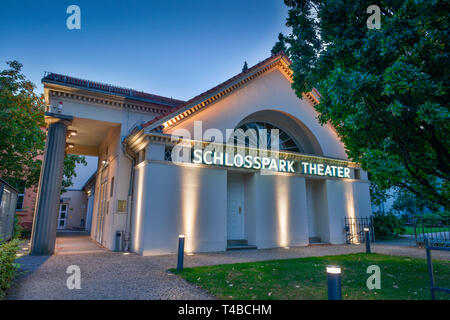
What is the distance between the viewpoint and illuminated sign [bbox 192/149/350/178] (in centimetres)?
1122

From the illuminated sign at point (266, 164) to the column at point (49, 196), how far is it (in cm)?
551

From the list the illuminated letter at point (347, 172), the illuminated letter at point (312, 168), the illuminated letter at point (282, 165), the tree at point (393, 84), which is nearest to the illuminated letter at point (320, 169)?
the illuminated letter at point (312, 168)

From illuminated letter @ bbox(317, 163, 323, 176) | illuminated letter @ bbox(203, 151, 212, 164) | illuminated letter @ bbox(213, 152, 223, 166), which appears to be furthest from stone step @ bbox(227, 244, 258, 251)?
illuminated letter @ bbox(317, 163, 323, 176)

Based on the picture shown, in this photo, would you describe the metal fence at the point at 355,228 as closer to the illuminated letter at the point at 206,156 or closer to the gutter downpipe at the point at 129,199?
the illuminated letter at the point at 206,156

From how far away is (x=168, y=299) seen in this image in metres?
4.41

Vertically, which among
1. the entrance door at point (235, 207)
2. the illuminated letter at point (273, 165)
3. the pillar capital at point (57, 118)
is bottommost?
the entrance door at point (235, 207)

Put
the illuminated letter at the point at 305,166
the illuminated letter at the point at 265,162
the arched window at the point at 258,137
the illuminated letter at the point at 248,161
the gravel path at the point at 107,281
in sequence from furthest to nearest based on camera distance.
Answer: the illuminated letter at the point at 305,166
the arched window at the point at 258,137
the illuminated letter at the point at 265,162
the illuminated letter at the point at 248,161
the gravel path at the point at 107,281

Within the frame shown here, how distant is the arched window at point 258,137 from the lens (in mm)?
13094

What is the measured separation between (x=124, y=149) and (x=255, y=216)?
702 centimetres

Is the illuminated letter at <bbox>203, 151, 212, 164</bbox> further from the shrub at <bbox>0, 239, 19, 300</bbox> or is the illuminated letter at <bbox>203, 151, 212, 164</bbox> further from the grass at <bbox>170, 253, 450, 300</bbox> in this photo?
the shrub at <bbox>0, 239, 19, 300</bbox>

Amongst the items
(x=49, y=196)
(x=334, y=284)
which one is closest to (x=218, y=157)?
(x=49, y=196)
